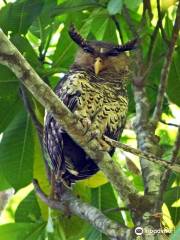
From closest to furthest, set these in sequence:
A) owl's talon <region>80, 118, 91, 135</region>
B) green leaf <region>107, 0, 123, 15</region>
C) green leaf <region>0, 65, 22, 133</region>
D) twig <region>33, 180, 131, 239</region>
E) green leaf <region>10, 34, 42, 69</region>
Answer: twig <region>33, 180, 131, 239</region>
green leaf <region>107, 0, 123, 15</region>
owl's talon <region>80, 118, 91, 135</region>
green leaf <region>10, 34, 42, 69</region>
green leaf <region>0, 65, 22, 133</region>

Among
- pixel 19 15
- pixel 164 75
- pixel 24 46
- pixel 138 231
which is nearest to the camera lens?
pixel 138 231

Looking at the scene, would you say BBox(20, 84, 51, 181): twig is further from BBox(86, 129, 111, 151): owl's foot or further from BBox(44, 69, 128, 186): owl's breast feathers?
BBox(86, 129, 111, 151): owl's foot

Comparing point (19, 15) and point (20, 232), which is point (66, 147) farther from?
point (19, 15)

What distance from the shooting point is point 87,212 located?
272 centimetres

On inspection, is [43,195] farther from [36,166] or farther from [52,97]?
[52,97]

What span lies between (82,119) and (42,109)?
0.35m

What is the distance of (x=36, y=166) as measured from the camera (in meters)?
3.40

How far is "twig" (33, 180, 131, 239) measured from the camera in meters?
2.52

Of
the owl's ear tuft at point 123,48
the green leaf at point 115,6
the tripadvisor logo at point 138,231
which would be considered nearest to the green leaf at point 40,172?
the owl's ear tuft at point 123,48

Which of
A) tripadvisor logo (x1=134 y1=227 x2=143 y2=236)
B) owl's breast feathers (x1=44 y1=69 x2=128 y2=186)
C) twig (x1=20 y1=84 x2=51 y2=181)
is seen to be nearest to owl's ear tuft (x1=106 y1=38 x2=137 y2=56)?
owl's breast feathers (x1=44 y1=69 x2=128 y2=186)

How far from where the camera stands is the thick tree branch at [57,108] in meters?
2.36

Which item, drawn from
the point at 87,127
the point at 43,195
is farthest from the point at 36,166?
the point at 87,127

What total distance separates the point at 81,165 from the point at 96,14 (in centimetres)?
83

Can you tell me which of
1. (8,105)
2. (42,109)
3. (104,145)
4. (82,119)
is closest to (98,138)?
(104,145)
